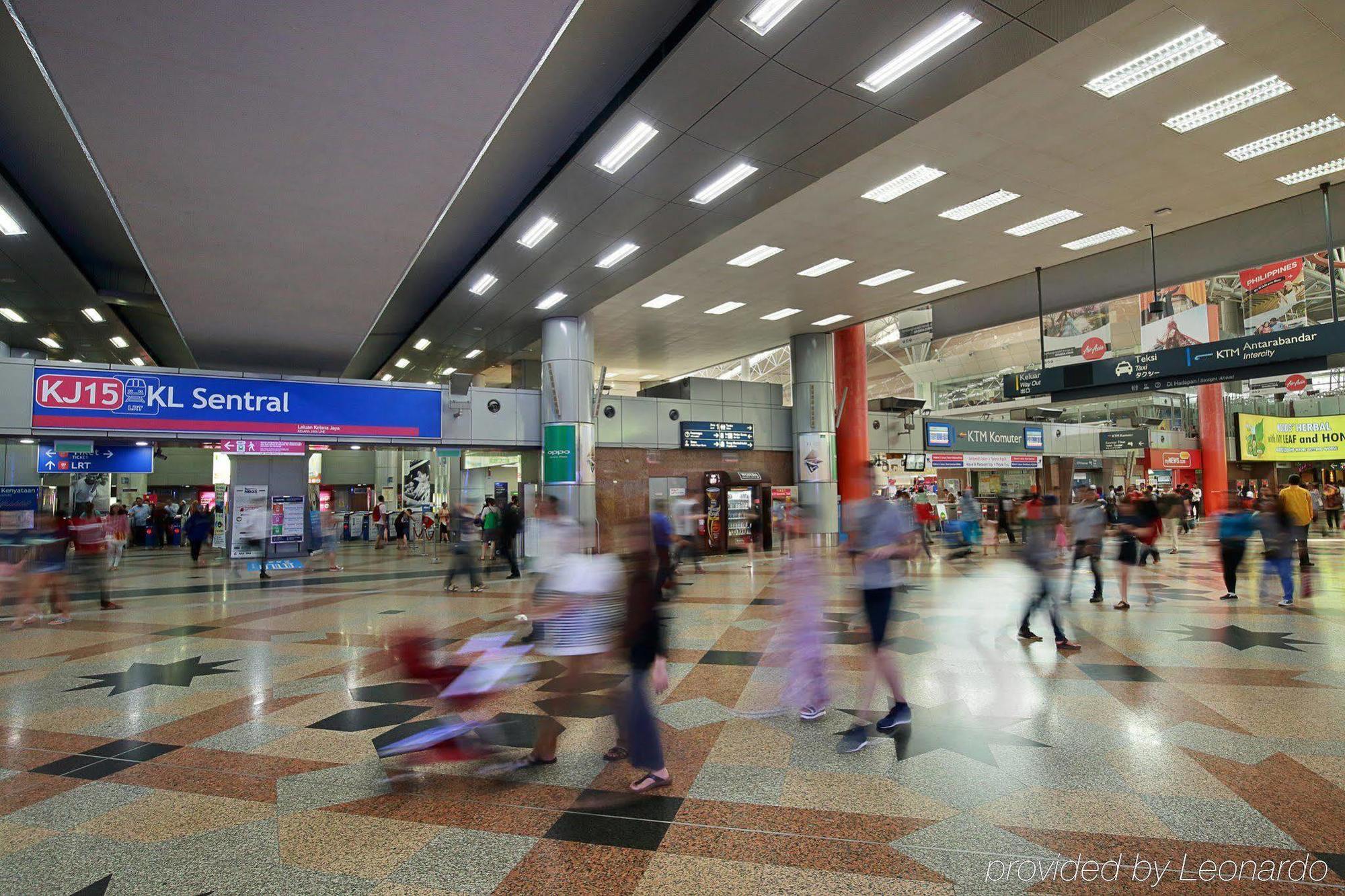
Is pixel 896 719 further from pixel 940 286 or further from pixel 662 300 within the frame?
pixel 662 300

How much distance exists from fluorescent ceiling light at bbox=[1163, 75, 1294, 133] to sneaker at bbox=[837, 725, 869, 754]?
8844mm

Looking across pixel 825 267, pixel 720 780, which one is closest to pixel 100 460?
pixel 825 267

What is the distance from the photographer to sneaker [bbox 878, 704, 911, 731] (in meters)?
4.72

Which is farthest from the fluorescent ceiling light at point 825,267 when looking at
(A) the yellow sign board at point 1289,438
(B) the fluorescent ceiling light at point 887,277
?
(A) the yellow sign board at point 1289,438

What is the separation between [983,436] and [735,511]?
43.4 feet

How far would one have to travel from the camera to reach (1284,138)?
30.7 feet

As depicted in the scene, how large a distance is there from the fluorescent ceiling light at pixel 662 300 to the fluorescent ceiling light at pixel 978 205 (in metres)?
6.64

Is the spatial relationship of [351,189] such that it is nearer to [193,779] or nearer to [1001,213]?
[193,779]

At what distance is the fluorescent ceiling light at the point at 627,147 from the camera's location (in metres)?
8.03

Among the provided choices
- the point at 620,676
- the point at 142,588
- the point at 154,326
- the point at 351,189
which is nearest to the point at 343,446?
the point at 142,588

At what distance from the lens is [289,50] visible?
4.95 meters

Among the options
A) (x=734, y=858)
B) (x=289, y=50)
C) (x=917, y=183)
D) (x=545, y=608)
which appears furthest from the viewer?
(x=917, y=183)

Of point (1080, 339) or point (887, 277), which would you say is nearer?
point (1080, 339)

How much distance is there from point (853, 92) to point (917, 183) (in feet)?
13.1
